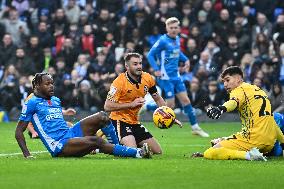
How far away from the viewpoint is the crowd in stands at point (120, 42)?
2558cm

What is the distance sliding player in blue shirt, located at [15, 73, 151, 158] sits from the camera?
12992 millimetres

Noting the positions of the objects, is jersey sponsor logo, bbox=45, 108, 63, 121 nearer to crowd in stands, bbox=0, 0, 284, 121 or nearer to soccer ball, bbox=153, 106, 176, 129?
soccer ball, bbox=153, 106, 176, 129

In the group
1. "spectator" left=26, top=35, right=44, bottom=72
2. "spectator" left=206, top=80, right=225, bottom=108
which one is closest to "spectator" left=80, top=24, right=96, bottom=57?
"spectator" left=26, top=35, right=44, bottom=72

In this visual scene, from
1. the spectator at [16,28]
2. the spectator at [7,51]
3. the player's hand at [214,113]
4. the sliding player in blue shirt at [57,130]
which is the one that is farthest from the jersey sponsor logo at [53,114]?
the spectator at [16,28]

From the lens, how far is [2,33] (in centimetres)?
2855

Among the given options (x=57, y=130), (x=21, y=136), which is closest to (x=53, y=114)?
(x=57, y=130)

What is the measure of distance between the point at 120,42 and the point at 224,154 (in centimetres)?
1481

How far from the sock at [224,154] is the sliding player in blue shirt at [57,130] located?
35.2 inches

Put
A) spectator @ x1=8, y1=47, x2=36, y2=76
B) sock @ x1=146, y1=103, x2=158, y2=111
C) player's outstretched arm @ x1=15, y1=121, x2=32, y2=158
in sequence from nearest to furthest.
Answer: player's outstretched arm @ x1=15, y1=121, x2=32, y2=158 < sock @ x1=146, y1=103, x2=158, y2=111 < spectator @ x1=8, y1=47, x2=36, y2=76

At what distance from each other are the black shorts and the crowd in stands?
33.0 ft

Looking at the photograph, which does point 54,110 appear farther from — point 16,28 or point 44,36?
point 16,28

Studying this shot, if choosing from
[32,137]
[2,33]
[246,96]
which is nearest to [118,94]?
[246,96]

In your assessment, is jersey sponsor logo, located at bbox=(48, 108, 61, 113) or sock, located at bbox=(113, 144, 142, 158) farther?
jersey sponsor logo, located at bbox=(48, 108, 61, 113)

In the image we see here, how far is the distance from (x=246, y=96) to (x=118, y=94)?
2.53 metres
